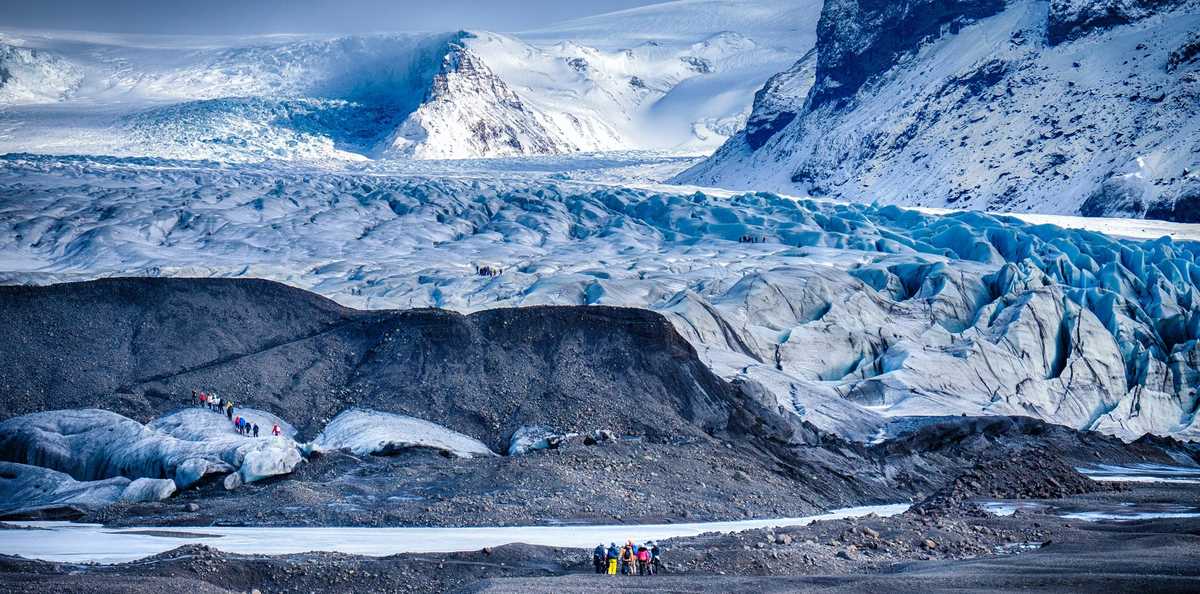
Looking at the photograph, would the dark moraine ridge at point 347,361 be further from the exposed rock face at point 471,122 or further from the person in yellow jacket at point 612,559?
the exposed rock face at point 471,122

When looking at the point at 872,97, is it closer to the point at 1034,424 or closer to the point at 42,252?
the point at 42,252

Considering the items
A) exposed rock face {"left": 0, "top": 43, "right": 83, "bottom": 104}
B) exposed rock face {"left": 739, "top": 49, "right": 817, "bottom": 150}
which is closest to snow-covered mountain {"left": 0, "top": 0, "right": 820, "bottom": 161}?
exposed rock face {"left": 0, "top": 43, "right": 83, "bottom": 104}

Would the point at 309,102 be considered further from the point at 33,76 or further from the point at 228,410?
the point at 228,410

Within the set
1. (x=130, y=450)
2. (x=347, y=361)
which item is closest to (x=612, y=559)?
(x=130, y=450)

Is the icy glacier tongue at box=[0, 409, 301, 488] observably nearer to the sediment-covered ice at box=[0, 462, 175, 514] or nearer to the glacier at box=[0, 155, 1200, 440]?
the sediment-covered ice at box=[0, 462, 175, 514]

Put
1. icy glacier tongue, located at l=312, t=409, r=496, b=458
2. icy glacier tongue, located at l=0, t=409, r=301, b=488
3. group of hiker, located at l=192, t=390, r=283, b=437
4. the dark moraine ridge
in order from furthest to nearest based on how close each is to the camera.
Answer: the dark moraine ridge < group of hiker, located at l=192, t=390, r=283, b=437 < icy glacier tongue, located at l=312, t=409, r=496, b=458 < icy glacier tongue, located at l=0, t=409, r=301, b=488

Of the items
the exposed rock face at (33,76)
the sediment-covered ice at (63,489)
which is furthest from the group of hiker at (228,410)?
the exposed rock face at (33,76)
